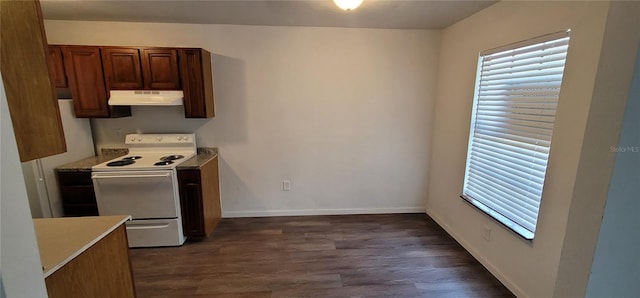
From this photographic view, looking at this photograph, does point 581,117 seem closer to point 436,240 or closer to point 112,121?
point 436,240

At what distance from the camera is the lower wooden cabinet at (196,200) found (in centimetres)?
273

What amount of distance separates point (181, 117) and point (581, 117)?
3.67 meters

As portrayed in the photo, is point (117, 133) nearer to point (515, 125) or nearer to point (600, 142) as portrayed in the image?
point (600, 142)

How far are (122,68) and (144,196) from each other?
1.37 meters

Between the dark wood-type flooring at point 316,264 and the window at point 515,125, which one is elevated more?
the window at point 515,125

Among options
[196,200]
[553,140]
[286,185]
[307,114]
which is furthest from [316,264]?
[553,140]

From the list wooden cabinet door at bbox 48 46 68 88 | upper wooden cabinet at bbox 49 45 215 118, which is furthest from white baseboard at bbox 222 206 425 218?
wooden cabinet door at bbox 48 46 68 88

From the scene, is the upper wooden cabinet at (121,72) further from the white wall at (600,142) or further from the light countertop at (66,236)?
the white wall at (600,142)

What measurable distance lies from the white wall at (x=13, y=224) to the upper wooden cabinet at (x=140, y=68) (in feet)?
7.83

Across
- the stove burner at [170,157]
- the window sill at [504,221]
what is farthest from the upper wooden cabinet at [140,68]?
the window sill at [504,221]

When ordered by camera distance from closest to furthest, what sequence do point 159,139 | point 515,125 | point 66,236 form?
1. point 66,236
2. point 515,125
3. point 159,139

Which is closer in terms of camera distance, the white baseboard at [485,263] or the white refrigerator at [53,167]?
the white baseboard at [485,263]

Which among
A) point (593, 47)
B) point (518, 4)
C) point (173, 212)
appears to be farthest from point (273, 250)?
point (518, 4)

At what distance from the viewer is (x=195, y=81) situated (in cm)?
282
